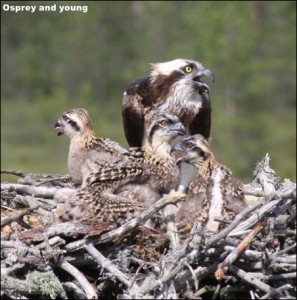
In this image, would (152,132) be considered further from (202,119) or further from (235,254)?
(235,254)

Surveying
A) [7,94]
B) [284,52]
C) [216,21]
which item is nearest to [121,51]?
[7,94]

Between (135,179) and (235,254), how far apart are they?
127 cm

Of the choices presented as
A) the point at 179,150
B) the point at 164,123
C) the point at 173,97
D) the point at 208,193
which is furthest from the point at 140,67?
the point at 208,193

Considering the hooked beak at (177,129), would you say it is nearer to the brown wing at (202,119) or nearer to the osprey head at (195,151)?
the osprey head at (195,151)

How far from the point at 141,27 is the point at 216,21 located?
59.4ft

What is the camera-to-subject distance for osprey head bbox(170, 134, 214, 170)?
305 inches

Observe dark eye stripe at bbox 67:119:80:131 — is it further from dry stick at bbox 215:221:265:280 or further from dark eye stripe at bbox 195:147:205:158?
dry stick at bbox 215:221:265:280

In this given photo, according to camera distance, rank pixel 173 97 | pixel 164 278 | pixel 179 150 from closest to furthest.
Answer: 1. pixel 164 278
2. pixel 179 150
3. pixel 173 97

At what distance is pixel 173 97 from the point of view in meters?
9.02

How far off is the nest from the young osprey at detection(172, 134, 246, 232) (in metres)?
0.18

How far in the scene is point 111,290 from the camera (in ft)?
23.1

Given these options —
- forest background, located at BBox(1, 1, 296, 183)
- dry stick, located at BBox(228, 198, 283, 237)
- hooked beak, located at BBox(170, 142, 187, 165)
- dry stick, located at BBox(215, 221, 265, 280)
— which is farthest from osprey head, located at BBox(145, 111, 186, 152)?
forest background, located at BBox(1, 1, 296, 183)

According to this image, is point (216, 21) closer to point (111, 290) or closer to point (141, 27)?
point (141, 27)

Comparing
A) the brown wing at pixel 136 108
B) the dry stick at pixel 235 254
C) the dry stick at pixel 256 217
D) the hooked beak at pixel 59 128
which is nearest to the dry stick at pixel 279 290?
the dry stick at pixel 235 254
